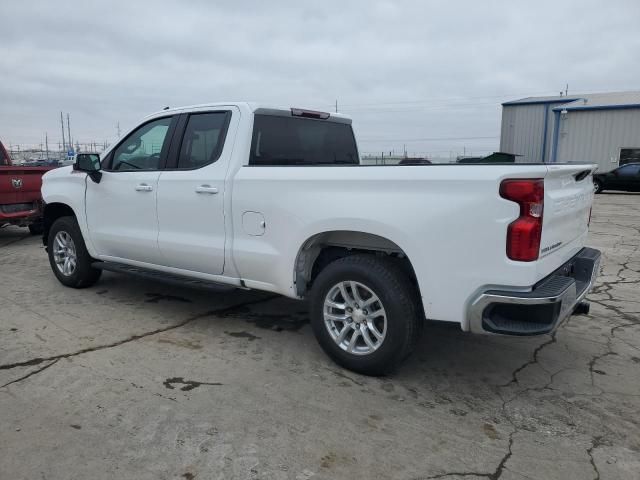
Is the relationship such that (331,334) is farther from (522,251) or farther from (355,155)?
(355,155)

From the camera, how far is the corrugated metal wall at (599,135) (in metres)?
26.0

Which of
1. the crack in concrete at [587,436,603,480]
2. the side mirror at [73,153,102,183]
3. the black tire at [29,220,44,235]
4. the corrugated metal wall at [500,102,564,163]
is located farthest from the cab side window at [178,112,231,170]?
the corrugated metal wall at [500,102,564,163]

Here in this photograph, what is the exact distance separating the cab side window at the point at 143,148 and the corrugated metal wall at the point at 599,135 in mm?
25563

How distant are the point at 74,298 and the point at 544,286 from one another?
478cm

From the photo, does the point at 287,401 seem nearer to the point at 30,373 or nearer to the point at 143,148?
the point at 30,373

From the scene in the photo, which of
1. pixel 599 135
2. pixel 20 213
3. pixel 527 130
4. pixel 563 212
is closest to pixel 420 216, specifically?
pixel 563 212

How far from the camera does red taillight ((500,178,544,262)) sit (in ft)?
9.36

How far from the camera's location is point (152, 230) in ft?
15.9

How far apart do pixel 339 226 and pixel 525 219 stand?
1201mm

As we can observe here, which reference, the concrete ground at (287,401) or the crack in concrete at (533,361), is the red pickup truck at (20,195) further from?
the crack in concrete at (533,361)

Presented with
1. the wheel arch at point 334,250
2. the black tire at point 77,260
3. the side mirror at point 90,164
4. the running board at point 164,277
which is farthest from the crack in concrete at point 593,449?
the black tire at point 77,260

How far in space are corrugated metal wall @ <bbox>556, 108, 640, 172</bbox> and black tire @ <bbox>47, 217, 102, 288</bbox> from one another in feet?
84.3

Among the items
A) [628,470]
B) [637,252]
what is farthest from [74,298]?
[637,252]

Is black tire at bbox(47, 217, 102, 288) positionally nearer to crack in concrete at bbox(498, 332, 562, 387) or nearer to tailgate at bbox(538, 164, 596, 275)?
crack in concrete at bbox(498, 332, 562, 387)
